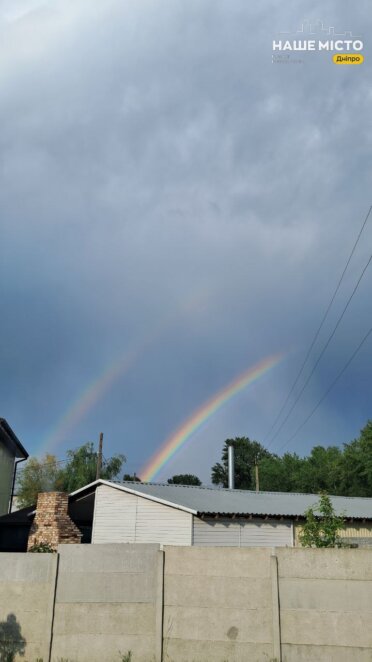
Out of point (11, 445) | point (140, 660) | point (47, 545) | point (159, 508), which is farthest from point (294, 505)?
point (140, 660)

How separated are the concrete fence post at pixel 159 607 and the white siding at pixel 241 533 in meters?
14.1

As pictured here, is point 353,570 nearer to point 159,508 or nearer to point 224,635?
point 224,635

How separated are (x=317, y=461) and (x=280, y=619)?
69635 mm

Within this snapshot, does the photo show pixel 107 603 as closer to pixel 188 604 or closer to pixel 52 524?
pixel 188 604

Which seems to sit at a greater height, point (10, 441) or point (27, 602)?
point (10, 441)

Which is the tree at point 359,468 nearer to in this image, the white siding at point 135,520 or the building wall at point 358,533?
the building wall at point 358,533

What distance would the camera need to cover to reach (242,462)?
103562 mm

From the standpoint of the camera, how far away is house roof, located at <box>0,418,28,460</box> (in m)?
32.3

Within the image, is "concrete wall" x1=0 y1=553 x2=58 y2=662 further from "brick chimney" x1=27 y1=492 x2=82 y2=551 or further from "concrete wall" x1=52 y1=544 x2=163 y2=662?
"brick chimney" x1=27 y1=492 x2=82 y2=551

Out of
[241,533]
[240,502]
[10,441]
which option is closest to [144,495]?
[241,533]

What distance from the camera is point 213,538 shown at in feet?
78.7

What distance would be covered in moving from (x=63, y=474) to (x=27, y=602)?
58412 mm

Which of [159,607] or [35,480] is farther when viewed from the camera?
[35,480]

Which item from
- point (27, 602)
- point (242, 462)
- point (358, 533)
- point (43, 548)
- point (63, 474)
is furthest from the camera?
point (242, 462)
